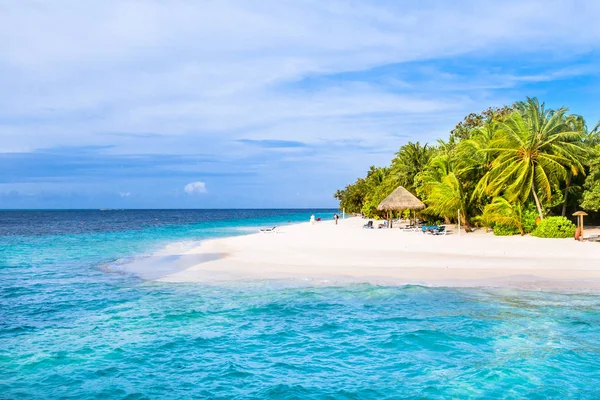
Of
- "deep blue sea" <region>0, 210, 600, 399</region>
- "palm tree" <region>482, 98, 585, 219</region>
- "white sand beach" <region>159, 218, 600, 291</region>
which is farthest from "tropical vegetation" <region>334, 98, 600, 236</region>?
"deep blue sea" <region>0, 210, 600, 399</region>

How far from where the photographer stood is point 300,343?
8453mm

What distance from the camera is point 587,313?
390 inches

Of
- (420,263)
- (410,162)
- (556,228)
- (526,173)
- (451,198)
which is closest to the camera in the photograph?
(420,263)

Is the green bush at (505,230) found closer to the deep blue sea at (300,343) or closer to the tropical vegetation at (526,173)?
the tropical vegetation at (526,173)

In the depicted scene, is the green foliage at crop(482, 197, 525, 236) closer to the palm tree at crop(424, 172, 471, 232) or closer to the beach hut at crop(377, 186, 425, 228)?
the palm tree at crop(424, 172, 471, 232)

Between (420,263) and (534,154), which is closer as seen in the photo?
(420,263)

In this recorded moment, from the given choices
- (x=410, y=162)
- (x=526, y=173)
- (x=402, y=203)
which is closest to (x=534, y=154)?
(x=526, y=173)

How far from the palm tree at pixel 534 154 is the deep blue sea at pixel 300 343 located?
1555cm

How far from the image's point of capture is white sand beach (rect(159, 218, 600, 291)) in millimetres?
13469

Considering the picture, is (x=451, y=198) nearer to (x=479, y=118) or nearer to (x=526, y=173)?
(x=526, y=173)

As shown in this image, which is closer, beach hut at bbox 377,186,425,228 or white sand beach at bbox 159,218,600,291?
white sand beach at bbox 159,218,600,291

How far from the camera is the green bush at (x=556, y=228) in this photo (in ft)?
75.9

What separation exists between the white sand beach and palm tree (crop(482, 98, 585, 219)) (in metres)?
4.52

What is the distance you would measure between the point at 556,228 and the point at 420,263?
11414 mm
